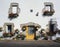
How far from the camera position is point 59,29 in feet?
78.6

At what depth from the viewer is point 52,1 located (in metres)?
24.1

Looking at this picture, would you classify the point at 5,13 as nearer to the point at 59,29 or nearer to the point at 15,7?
the point at 15,7

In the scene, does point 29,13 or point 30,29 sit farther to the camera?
point 30,29

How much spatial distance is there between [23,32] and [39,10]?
2.77 meters

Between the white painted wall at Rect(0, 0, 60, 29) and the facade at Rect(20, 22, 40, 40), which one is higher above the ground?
the white painted wall at Rect(0, 0, 60, 29)

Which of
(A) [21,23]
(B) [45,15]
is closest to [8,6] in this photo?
(A) [21,23]

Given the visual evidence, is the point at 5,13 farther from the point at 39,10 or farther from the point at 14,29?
the point at 39,10

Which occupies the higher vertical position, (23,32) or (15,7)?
(15,7)

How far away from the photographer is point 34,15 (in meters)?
24.0

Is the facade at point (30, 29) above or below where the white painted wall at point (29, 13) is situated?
below

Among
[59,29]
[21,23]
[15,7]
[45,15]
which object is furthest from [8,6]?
[59,29]

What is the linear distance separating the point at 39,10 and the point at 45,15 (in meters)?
0.80

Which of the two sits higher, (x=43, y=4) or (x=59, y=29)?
(x=43, y=4)

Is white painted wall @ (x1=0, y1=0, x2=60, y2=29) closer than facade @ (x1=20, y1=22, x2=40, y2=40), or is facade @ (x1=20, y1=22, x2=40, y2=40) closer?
white painted wall @ (x1=0, y1=0, x2=60, y2=29)
